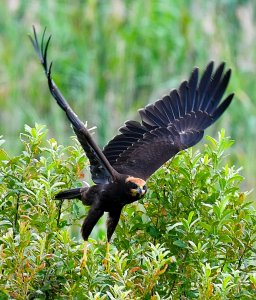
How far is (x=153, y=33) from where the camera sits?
8695 mm

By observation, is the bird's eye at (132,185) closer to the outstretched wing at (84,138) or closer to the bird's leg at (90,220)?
the outstretched wing at (84,138)

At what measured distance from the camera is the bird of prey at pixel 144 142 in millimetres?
4562

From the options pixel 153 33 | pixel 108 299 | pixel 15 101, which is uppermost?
pixel 153 33

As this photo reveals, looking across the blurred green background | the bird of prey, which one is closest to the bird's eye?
the bird of prey

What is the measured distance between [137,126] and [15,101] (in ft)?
10.6

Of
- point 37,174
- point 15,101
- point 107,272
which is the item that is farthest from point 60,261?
point 15,101

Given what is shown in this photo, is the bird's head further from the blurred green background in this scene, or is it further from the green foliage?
the blurred green background

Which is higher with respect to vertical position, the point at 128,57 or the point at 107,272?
the point at 128,57

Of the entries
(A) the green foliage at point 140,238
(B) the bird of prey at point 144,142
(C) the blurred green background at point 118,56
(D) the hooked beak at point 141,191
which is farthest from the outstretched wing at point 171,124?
(C) the blurred green background at point 118,56

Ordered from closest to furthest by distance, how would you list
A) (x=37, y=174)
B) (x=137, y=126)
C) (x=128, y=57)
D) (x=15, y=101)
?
(x=37, y=174) → (x=137, y=126) → (x=15, y=101) → (x=128, y=57)

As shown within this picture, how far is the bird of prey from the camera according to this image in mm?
4562

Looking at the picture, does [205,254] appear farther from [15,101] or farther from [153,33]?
[153,33]

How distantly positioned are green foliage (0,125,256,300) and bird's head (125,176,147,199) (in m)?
0.15

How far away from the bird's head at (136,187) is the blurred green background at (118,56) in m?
3.42
